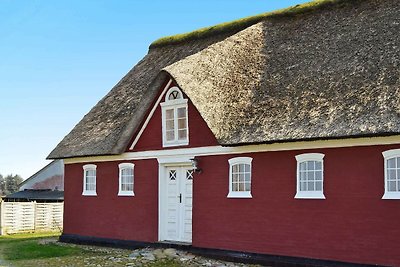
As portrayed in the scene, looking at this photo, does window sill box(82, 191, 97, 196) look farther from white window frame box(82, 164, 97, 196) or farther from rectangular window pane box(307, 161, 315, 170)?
rectangular window pane box(307, 161, 315, 170)

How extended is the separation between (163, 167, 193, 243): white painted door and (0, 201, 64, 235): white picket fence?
1250 cm

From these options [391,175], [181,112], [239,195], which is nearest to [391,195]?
[391,175]

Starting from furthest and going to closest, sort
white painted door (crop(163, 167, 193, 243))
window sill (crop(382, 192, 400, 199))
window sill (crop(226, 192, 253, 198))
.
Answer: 1. white painted door (crop(163, 167, 193, 243))
2. window sill (crop(226, 192, 253, 198))
3. window sill (crop(382, 192, 400, 199))

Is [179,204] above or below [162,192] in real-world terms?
below

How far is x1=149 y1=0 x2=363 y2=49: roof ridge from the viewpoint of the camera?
19172mm

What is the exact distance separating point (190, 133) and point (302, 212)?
4619 millimetres

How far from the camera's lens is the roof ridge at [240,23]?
19.2 meters

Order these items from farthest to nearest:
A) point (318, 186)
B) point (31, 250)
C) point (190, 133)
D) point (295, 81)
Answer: point (31, 250) → point (190, 133) → point (295, 81) → point (318, 186)

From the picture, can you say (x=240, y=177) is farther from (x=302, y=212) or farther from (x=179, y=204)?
(x=179, y=204)

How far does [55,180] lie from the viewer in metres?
43.1

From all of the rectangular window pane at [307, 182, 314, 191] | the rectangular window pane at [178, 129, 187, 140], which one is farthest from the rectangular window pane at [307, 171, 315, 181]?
the rectangular window pane at [178, 129, 187, 140]

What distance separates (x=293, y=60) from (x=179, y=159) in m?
4.59

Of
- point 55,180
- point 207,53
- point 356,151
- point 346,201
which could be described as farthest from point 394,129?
point 55,180

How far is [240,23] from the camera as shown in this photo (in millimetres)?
21016
